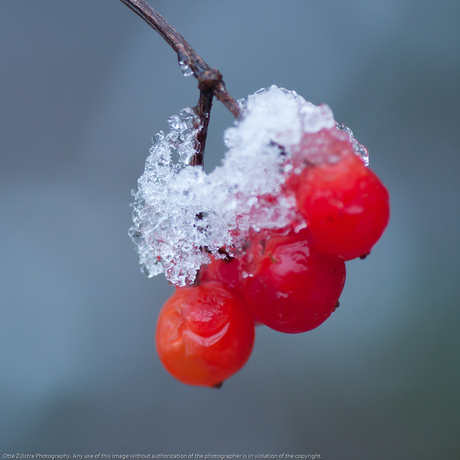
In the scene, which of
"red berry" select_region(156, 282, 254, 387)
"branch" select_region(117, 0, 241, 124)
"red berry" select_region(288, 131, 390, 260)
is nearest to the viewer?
"red berry" select_region(288, 131, 390, 260)

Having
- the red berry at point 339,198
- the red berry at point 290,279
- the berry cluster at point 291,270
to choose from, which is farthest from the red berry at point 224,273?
the red berry at point 339,198

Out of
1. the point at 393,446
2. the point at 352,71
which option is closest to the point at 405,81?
the point at 352,71

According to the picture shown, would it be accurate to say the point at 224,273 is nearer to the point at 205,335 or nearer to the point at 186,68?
the point at 205,335

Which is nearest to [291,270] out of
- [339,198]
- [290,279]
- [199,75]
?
[290,279]

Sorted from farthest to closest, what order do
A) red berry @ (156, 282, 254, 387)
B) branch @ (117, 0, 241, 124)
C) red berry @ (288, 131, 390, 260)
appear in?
red berry @ (156, 282, 254, 387)
branch @ (117, 0, 241, 124)
red berry @ (288, 131, 390, 260)

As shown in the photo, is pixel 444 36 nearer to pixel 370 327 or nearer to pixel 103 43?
pixel 370 327

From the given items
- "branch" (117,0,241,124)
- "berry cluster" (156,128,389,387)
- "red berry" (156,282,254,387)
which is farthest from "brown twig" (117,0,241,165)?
"red berry" (156,282,254,387)

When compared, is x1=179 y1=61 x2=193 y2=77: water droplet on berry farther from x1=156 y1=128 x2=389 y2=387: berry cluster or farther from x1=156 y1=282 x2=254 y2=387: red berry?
x1=156 y1=282 x2=254 y2=387: red berry

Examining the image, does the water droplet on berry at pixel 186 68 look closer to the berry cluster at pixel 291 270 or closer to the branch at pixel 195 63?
the branch at pixel 195 63
